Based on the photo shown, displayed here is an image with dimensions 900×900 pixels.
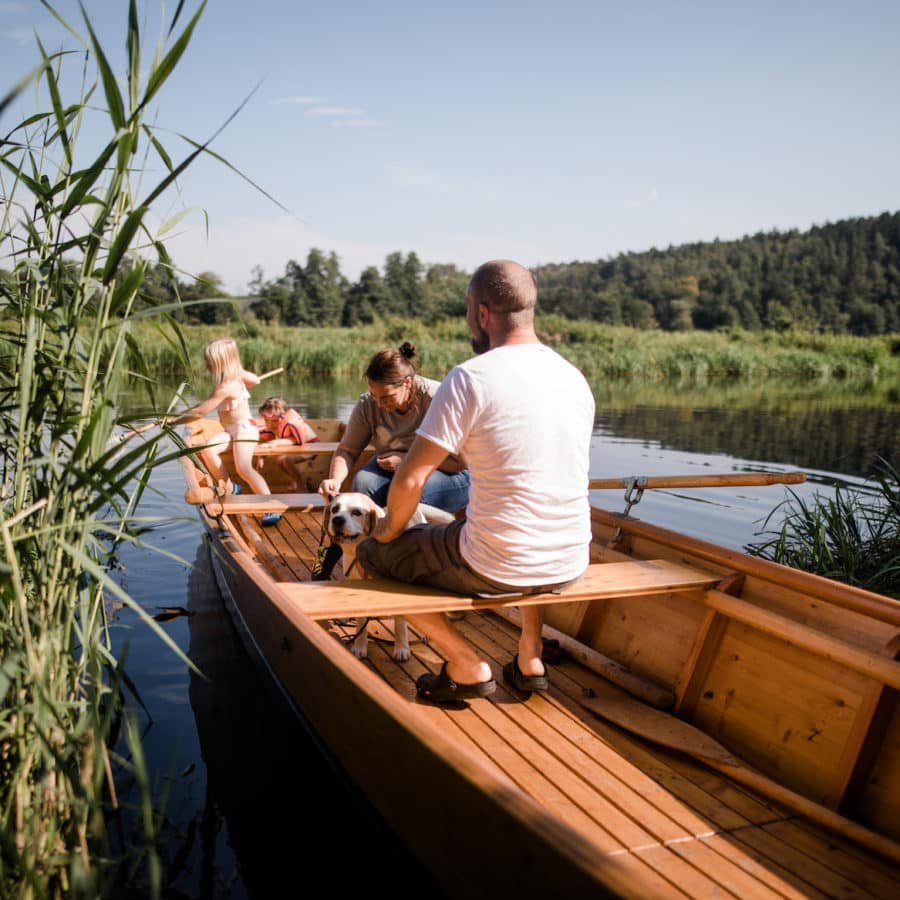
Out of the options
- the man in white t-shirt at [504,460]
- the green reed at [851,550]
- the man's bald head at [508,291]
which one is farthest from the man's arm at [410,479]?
the green reed at [851,550]

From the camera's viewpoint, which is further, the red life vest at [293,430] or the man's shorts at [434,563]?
the red life vest at [293,430]

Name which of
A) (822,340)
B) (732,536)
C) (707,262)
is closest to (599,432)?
(732,536)

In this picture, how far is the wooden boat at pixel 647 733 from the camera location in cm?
189

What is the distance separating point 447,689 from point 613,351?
3078cm

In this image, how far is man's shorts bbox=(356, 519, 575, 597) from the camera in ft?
9.13

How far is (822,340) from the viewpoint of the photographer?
38062mm

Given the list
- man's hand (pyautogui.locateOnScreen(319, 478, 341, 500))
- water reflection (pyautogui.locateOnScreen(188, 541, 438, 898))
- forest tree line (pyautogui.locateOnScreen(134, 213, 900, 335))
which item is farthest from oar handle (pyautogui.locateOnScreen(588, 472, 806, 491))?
forest tree line (pyautogui.locateOnScreen(134, 213, 900, 335))

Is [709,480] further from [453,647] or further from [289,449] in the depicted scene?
[289,449]

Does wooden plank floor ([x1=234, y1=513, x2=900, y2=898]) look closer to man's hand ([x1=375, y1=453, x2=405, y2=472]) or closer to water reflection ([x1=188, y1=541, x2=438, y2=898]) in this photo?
water reflection ([x1=188, y1=541, x2=438, y2=898])

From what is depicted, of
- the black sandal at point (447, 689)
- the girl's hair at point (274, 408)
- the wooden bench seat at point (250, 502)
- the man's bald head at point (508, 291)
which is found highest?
the man's bald head at point (508, 291)

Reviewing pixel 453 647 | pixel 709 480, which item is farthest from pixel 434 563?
pixel 709 480

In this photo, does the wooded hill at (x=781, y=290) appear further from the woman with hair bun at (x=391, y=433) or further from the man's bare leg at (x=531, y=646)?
the man's bare leg at (x=531, y=646)

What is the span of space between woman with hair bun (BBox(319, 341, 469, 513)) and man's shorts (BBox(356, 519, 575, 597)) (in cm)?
83

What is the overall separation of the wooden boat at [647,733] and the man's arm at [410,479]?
0.90 feet
